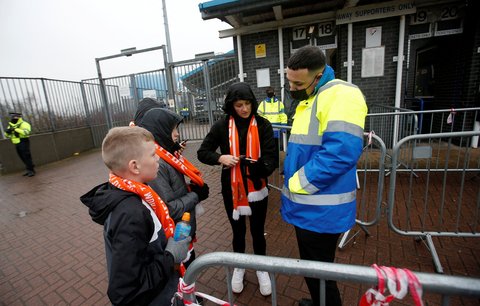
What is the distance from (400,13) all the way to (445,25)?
3.88ft

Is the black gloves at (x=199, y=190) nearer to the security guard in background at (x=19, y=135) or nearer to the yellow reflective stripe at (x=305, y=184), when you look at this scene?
the yellow reflective stripe at (x=305, y=184)

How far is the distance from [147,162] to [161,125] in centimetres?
51

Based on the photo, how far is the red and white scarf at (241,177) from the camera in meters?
2.26

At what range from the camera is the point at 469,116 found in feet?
19.9

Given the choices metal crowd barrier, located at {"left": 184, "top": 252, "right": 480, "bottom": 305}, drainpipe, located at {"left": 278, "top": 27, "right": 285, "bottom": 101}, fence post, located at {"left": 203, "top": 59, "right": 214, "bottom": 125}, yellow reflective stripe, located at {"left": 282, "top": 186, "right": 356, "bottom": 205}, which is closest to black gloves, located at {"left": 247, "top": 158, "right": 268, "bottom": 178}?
yellow reflective stripe, located at {"left": 282, "top": 186, "right": 356, "bottom": 205}

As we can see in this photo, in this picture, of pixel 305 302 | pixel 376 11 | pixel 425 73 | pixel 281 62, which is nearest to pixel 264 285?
pixel 305 302

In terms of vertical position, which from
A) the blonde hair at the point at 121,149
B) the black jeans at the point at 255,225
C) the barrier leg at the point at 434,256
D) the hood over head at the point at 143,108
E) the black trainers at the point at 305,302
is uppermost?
the hood over head at the point at 143,108

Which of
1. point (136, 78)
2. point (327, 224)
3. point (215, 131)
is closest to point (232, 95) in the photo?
point (215, 131)

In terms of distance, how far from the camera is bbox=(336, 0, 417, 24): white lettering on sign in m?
5.88

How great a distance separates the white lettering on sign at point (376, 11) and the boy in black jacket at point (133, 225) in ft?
21.9

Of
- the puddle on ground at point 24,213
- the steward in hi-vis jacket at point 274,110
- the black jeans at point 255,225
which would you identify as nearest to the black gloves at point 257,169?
the black jeans at point 255,225

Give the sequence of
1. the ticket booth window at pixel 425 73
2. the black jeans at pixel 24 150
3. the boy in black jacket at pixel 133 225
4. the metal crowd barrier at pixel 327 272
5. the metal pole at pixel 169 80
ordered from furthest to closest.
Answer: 1. the metal pole at pixel 169 80
2. the black jeans at pixel 24 150
3. the ticket booth window at pixel 425 73
4. the boy in black jacket at pixel 133 225
5. the metal crowd barrier at pixel 327 272

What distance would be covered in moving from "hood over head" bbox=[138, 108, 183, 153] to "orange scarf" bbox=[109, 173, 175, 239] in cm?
50

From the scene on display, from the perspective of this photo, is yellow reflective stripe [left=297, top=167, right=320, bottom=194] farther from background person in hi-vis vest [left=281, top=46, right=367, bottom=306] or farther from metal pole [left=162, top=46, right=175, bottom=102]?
metal pole [left=162, top=46, right=175, bottom=102]
